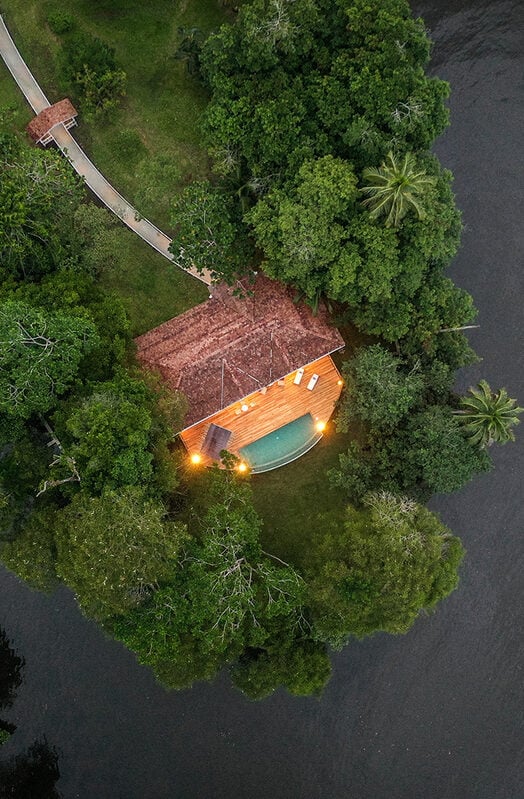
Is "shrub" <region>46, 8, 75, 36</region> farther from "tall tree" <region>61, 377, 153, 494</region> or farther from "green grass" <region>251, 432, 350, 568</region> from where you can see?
"green grass" <region>251, 432, 350, 568</region>

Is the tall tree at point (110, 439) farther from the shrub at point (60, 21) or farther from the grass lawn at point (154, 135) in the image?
the shrub at point (60, 21)

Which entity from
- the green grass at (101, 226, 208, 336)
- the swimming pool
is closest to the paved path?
the green grass at (101, 226, 208, 336)

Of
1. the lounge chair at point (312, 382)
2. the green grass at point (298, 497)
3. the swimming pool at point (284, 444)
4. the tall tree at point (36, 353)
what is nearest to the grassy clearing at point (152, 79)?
the tall tree at point (36, 353)

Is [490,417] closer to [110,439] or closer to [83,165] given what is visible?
[110,439]

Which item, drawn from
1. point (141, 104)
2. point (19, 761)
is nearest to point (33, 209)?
point (141, 104)

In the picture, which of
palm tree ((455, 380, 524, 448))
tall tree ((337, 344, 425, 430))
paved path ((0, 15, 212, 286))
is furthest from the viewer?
paved path ((0, 15, 212, 286))

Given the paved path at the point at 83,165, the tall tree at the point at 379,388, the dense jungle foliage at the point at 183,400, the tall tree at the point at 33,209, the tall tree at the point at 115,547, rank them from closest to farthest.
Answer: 1. the tall tree at the point at 115,547
2. the dense jungle foliage at the point at 183,400
3. the tall tree at the point at 33,209
4. the tall tree at the point at 379,388
5. the paved path at the point at 83,165
